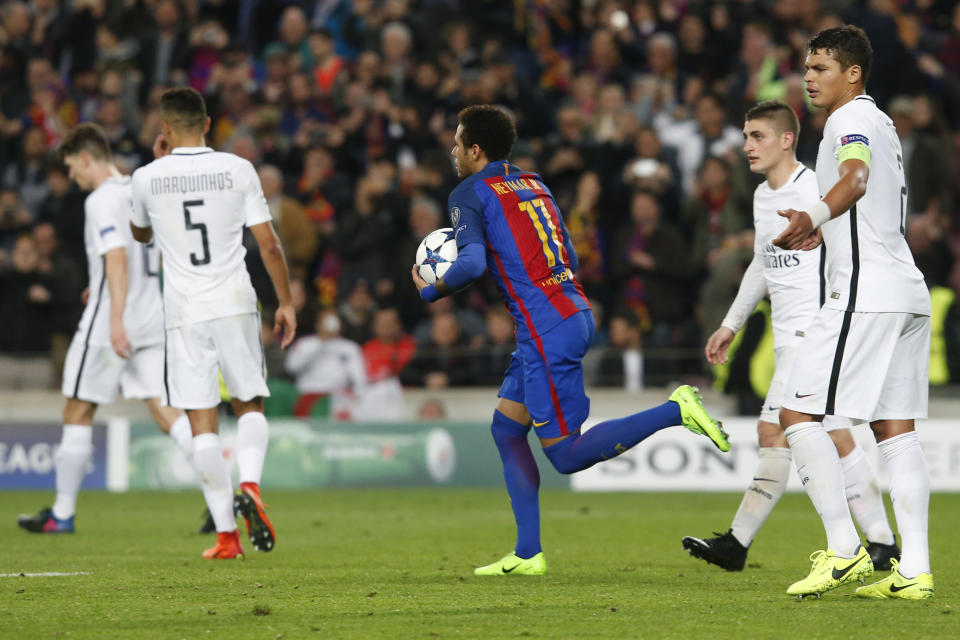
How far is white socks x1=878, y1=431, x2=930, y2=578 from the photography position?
574 cm

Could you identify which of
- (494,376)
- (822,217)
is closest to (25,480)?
(494,376)

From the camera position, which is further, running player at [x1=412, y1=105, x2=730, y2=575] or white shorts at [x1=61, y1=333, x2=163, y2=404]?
white shorts at [x1=61, y1=333, x2=163, y2=404]

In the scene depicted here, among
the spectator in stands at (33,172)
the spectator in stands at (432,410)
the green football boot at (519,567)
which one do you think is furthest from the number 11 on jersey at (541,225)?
the spectator in stands at (33,172)

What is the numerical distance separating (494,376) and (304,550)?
20.7 ft

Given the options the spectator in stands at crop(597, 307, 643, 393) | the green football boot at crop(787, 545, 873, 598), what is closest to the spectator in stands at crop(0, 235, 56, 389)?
the spectator in stands at crop(597, 307, 643, 393)

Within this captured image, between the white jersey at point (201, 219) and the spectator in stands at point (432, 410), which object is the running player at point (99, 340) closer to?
the white jersey at point (201, 219)

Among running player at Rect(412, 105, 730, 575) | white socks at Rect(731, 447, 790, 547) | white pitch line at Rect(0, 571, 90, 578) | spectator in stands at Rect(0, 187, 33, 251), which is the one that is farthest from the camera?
spectator in stands at Rect(0, 187, 33, 251)

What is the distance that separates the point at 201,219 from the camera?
312 inches

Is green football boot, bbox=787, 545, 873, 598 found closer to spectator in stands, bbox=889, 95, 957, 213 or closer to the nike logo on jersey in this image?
the nike logo on jersey

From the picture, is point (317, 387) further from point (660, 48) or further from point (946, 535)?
point (946, 535)

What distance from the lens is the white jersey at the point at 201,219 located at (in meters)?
7.92

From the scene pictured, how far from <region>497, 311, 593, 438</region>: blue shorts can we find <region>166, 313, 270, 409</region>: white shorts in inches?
75.6

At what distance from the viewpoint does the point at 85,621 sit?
5344mm

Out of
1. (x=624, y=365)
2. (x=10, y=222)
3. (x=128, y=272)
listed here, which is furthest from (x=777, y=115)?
(x=10, y=222)
